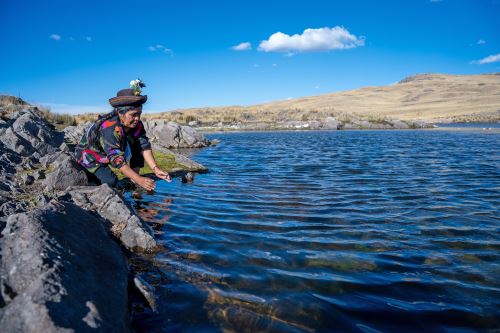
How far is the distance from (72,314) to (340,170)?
39.9ft

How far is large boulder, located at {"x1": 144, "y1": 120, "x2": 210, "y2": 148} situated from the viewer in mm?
27359

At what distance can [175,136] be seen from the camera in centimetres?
2750

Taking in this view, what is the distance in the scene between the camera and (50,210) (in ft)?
13.0

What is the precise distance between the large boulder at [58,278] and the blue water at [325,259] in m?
0.54

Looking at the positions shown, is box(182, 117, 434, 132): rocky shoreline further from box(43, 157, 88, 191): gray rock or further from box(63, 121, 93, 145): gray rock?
box(43, 157, 88, 191): gray rock

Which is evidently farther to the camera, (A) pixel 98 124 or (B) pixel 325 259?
(A) pixel 98 124

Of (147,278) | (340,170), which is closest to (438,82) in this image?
(340,170)

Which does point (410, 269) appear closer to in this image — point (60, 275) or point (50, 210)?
point (60, 275)

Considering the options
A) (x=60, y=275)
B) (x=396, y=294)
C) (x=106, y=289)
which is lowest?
(x=396, y=294)

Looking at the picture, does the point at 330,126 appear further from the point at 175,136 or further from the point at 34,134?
the point at 34,134

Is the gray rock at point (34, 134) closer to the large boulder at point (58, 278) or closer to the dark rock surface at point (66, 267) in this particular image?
the dark rock surface at point (66, 267)

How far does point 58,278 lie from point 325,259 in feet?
11.2

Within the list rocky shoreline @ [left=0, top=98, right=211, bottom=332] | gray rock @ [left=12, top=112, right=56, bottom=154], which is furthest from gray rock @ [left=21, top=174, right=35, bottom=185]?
gray rock @ [left=12, top=112, right=56, bottom=154]

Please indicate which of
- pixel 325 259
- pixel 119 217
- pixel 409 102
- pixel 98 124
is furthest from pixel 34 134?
pixel 409 102
